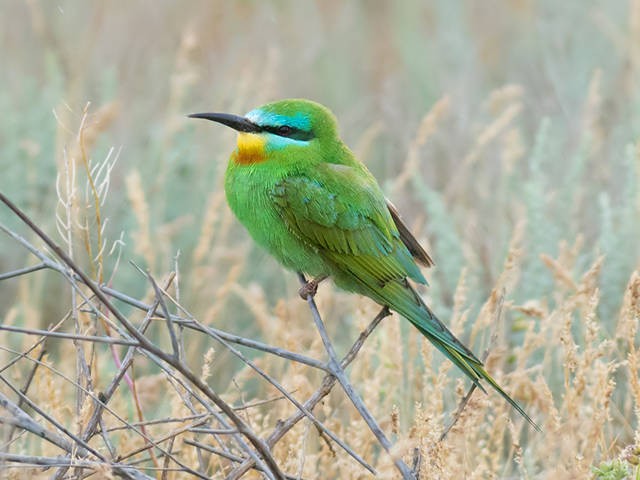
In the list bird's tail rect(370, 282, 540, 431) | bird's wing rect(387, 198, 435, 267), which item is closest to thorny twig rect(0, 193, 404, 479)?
bird's tail rect(370, 282, 540, 431)

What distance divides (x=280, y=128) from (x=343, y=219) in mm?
271

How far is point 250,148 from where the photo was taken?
255 centimetres

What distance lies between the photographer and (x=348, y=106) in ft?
17.8

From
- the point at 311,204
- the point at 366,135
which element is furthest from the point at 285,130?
Answer: the point at 366,135

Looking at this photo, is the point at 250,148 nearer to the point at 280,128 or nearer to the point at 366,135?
the point at 280,128

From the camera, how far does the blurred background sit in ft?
11.1

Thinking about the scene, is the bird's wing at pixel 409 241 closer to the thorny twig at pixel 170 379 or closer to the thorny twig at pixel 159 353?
the thorny twig at pixel 170 379

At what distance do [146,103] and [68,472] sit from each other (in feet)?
11.4

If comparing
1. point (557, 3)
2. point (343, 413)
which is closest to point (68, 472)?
point (343, 413)

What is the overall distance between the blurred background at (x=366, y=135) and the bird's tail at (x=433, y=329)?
14cm

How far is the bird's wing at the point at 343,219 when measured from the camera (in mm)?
2492

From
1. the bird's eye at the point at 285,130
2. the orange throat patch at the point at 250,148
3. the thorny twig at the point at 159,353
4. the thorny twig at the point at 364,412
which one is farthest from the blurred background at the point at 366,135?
the thorny twig at the point at 159,353

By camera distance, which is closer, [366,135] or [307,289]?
[307,289]

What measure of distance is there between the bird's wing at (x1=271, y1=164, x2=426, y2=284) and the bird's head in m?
0.08
